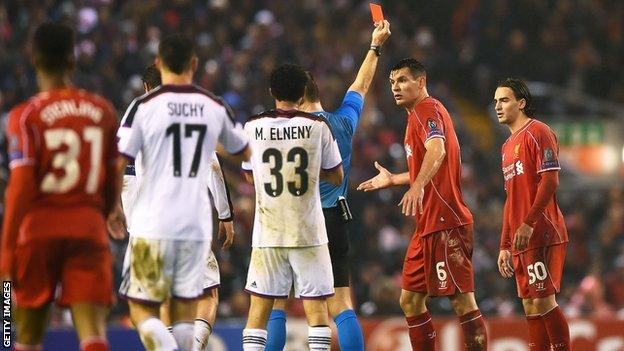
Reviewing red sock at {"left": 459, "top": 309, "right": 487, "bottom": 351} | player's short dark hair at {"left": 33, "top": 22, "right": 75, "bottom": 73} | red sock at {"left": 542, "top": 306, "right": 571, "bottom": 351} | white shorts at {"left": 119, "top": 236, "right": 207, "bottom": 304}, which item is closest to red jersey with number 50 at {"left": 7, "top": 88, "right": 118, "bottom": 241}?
player's short dark hair at {"left": 33, "top": 22, "right": 75, "bottom": 73}

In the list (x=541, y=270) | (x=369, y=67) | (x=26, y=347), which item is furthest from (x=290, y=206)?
(x=26, y=347)

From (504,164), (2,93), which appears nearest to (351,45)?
(2,93)

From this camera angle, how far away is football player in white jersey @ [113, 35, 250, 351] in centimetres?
782

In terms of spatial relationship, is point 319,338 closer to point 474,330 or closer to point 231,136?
point 474,330

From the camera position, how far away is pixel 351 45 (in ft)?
72.5

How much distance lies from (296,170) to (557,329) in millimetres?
2516

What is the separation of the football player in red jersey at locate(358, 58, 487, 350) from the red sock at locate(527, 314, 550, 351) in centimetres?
43

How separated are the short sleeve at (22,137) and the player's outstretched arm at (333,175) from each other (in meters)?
2.66

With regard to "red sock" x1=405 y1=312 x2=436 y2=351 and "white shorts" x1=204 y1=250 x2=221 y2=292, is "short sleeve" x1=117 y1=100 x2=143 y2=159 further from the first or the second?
"red sock" x1=405 y1=312 x2=436 y2=351

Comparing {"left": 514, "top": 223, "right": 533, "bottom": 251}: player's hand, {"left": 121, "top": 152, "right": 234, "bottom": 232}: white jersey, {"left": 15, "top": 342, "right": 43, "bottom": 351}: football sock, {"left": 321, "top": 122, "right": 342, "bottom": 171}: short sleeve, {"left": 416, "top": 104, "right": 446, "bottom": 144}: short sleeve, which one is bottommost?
{"left": 15, "top": 342, "right": 43, "bottom": 351}: football sock

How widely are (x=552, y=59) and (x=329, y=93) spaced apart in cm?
657

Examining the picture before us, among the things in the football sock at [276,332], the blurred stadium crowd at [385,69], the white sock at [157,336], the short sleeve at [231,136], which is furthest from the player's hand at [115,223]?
the blurred stadium crowd at [385,69]

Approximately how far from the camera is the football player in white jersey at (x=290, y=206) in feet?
29.9

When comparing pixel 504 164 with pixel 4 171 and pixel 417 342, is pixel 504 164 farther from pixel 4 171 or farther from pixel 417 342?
pixel 4 171
